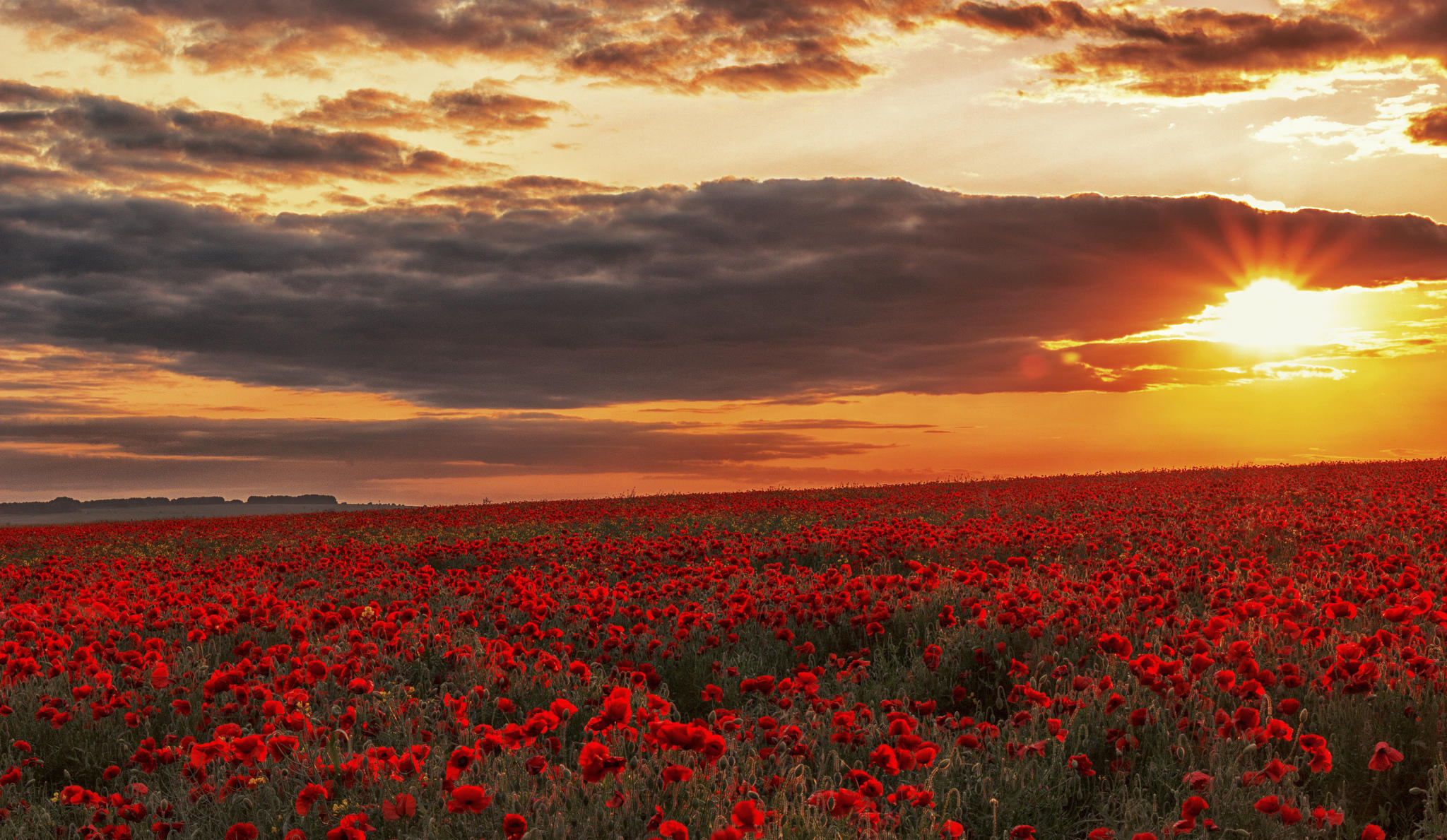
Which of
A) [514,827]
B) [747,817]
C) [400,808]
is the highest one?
[747,817]

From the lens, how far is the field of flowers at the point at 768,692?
4996 millimetres

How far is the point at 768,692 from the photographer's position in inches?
240

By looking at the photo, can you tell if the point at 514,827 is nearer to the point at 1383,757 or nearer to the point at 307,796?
the point at 307,796

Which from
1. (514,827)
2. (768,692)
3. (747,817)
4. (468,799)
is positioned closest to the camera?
(747,817)

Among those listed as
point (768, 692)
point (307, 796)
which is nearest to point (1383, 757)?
point (768, 692)

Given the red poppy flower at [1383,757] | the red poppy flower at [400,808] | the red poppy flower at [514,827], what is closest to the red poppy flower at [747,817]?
the red poppy flower at [514,827]

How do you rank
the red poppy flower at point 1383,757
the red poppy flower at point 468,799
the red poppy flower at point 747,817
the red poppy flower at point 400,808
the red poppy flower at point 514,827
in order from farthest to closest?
the red poppy flower at point 1383,757 → the red poppy flower at point 400,808 → the red poppy flower at point 468,799 → the red poppy flower at point 514,827 → the red poppy flower at point 747,817

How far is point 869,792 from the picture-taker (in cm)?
437

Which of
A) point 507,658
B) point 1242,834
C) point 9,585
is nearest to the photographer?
point 1242,834

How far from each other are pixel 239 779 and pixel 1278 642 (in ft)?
23.9

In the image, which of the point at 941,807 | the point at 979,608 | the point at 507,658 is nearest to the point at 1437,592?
the point at 979,608

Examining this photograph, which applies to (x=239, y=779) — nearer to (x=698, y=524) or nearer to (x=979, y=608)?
(x=979, y=608)

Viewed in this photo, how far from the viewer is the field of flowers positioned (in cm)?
500

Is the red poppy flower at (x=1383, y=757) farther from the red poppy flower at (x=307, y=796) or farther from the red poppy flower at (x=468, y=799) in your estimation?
the red poppy flower at (x=307, y=796)
